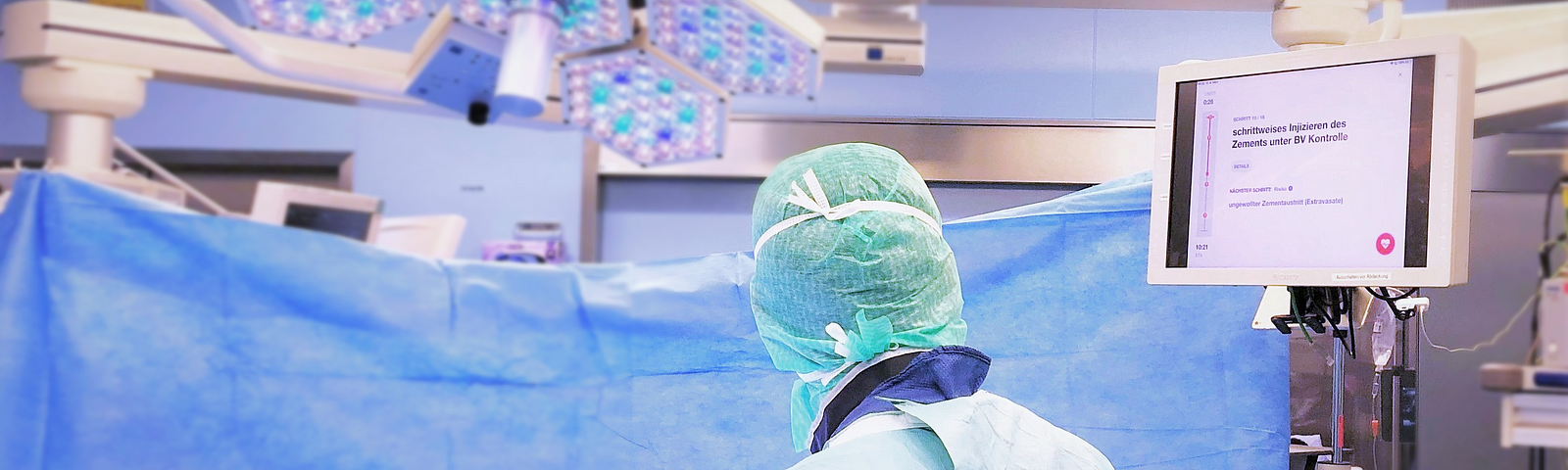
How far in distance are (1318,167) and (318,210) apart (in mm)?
2362

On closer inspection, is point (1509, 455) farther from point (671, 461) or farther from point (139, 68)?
point (139, 68)

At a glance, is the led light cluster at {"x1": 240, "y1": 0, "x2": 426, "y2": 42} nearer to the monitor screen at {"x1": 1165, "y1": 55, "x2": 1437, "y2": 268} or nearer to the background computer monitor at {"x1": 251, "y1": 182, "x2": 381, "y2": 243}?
the background computer monitor at {"x1": 251, "y1": 182, "x2": 381, "y2": 243}

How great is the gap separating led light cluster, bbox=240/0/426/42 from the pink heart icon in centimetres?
161

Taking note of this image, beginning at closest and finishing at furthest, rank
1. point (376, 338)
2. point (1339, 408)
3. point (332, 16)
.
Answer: point (1339, 408)
point (332, 16)
point (376, 338)

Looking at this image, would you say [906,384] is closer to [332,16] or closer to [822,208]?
[822,208]

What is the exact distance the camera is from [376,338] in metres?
2.49

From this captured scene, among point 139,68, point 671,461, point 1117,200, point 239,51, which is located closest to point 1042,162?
point 1117,200

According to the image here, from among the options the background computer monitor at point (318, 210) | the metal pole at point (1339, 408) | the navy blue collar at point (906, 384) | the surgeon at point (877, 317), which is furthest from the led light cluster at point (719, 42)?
the background computer monitor at point (318, 210)

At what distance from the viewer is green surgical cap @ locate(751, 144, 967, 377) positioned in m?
1.11

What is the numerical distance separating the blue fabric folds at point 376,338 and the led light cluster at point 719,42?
38 cm

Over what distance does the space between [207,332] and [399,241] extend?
32.3 inches

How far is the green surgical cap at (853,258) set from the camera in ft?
3.65

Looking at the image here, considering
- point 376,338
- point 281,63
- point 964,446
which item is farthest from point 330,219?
point 964,446

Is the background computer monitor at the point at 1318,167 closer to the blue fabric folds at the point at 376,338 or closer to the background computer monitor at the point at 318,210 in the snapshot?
the blue fabric folds at the point at 376,338
